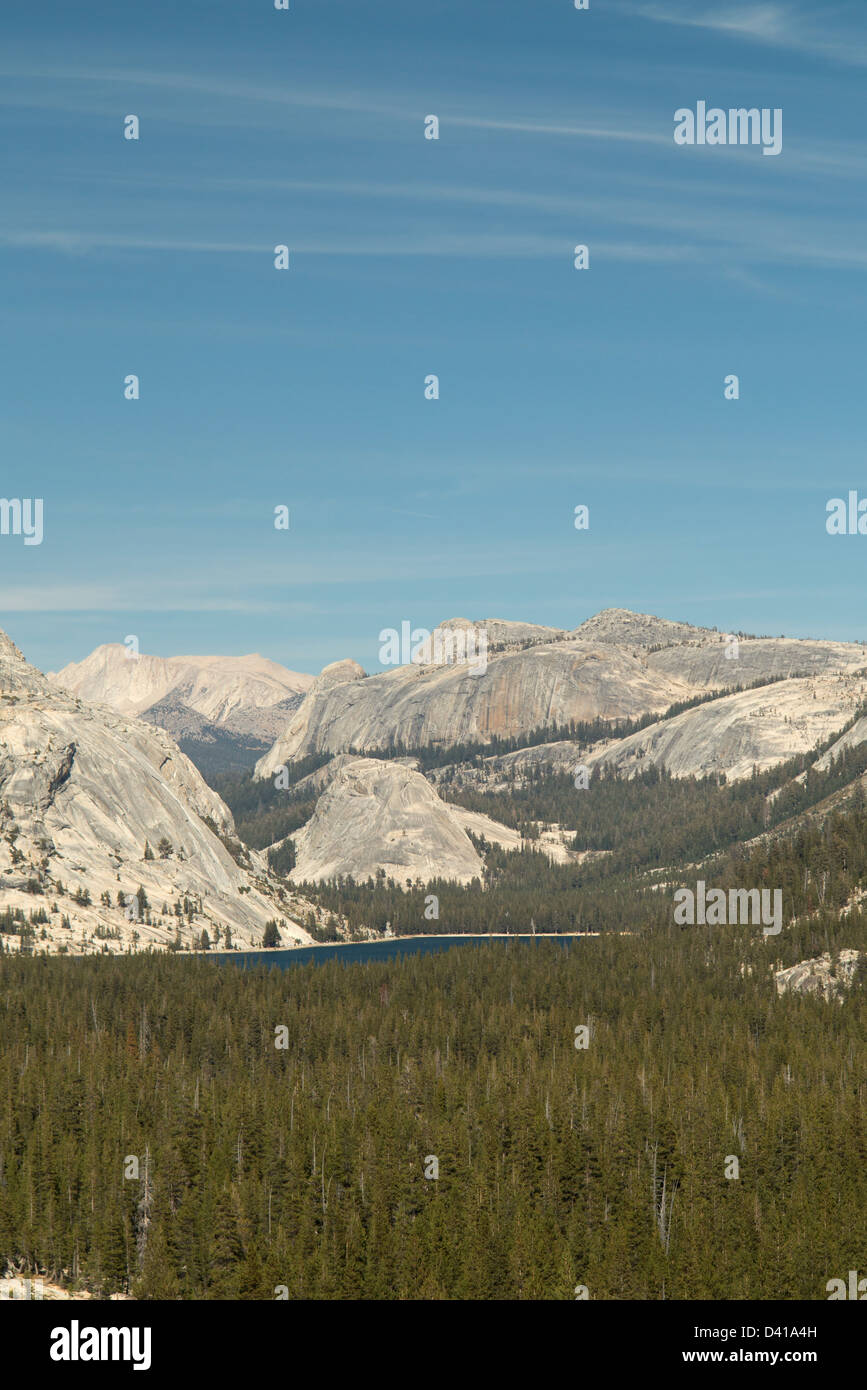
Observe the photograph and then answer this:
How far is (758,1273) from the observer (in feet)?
324

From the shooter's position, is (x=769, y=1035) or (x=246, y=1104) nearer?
(x=246, y=1104)

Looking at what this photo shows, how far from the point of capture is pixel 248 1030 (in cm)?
18112

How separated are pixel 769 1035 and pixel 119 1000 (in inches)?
3529

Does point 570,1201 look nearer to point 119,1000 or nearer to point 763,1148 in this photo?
point 763,1148

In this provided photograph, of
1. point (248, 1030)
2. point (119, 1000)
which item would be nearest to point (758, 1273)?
point (248, 1030)

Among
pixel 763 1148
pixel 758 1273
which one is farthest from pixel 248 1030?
pixel 758 1273
